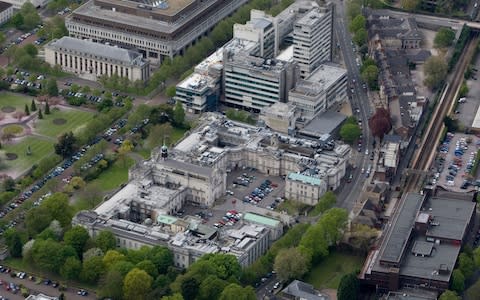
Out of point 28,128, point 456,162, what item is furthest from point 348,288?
point 28,128

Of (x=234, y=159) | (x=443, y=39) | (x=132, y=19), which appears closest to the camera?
(x=234, y=159)

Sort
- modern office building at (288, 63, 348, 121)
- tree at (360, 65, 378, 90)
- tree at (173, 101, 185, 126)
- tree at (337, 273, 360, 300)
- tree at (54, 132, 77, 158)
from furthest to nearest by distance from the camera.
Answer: tree at (360, 65, 378, 90) < modern office building at (288, 63, 348, 121) < tree at (173, 101, 185, 126) < tree at (54, 132, 77, 158) < tree at (337, 273, 360, 300)

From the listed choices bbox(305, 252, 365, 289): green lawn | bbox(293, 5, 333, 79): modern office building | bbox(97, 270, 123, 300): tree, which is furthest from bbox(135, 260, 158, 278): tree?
bbox(293, 5, 333, 79): modern office building

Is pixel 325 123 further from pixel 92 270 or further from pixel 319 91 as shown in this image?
pixel 92 270

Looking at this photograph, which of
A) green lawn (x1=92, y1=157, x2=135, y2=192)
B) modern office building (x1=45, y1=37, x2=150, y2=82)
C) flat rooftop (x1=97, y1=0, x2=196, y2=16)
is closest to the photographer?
green lawn (x1=92, y1=157, x2=135, y2=192)

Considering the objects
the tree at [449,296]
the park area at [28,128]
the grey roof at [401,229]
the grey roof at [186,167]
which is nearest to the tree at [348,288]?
the grey roof at [401,229]

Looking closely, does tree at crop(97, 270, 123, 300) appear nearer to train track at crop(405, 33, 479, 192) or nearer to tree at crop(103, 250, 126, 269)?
tree at crop(103, 250, 126, 269)

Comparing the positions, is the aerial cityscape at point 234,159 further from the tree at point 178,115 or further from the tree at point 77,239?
the tree at point 178,115

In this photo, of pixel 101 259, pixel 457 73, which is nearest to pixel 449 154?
pixel 457 73

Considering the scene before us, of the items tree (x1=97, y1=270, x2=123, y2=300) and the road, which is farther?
the road
